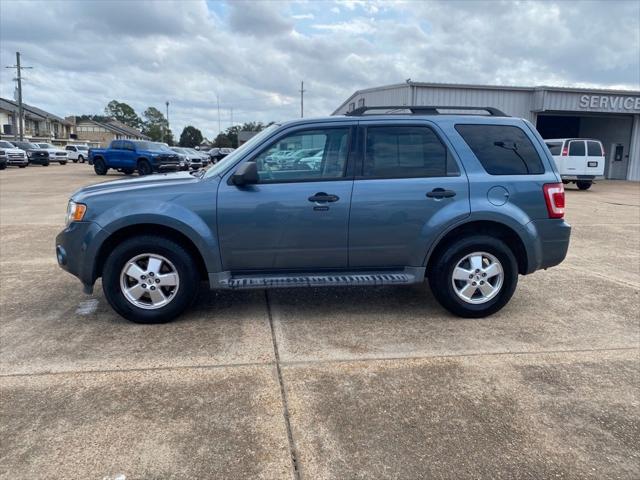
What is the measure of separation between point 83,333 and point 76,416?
1.41 metres

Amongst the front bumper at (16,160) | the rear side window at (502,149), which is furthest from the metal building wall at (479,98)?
the front bumper at (16,160)

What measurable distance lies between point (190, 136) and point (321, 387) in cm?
12518

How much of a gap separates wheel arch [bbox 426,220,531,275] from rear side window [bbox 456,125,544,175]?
49 centimetres

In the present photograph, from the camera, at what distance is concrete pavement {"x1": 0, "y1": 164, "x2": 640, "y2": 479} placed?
2.62 meters

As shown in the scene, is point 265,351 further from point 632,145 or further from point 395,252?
point 632,145

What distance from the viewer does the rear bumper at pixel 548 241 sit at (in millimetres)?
4578

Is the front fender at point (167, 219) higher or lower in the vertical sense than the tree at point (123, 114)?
lower

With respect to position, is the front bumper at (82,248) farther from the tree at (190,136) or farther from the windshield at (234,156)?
the tree at (190,136)

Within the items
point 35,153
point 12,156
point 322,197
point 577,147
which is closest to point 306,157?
point 322,197

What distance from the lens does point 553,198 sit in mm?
→ 4570

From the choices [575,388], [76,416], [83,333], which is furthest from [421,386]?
[83,333]

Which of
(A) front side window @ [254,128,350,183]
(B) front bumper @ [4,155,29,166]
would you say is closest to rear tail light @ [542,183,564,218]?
(A) front side window @ [254,128,350,183]

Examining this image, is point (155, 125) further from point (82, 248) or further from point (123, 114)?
point (82, 248)

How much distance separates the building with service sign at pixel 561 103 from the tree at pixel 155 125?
9864 cm
